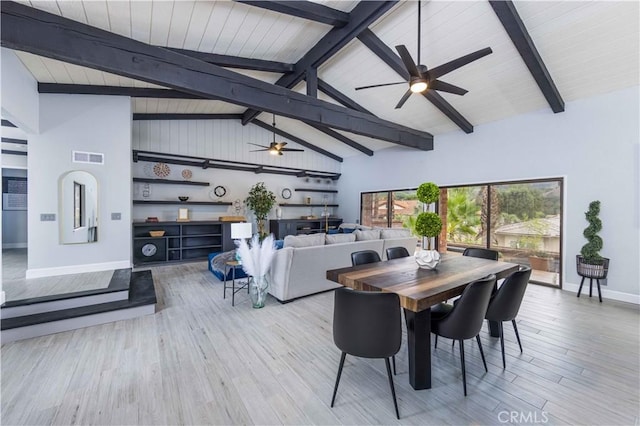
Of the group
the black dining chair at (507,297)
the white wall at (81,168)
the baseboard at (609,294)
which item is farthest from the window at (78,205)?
the baseboard at (609,294)

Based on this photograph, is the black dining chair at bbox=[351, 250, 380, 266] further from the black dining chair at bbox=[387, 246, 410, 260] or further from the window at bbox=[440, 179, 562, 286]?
the window at bbox=[440, 179, 562, 286]

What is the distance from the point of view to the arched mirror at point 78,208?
185 inches

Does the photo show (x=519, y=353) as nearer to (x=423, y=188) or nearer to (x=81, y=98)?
(x=423, y=188)

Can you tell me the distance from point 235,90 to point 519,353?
4.63 metres

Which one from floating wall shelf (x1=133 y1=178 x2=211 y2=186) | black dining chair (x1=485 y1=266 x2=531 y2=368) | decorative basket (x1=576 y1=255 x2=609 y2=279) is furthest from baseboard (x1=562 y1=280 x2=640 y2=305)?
floating wall shelf (x1=133 y1=178 x2=211 y2=186)

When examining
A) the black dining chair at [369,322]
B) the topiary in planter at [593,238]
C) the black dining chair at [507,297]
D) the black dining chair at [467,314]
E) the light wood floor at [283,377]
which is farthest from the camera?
the topiary in planter at [593,238]

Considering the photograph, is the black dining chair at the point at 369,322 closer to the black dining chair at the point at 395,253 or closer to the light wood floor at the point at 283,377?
the light wood floor at the point at 283,377

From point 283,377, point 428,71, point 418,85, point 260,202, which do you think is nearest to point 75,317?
point 283,377

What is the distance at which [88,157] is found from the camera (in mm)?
4848

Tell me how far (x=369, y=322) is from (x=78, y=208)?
5570 mm

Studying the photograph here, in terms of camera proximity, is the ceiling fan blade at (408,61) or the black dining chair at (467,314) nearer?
the black dining chair at (467,314)

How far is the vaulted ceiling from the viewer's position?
314 centimetres

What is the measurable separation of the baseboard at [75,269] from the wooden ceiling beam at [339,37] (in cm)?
390

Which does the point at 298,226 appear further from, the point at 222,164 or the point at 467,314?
the point at 467,314
